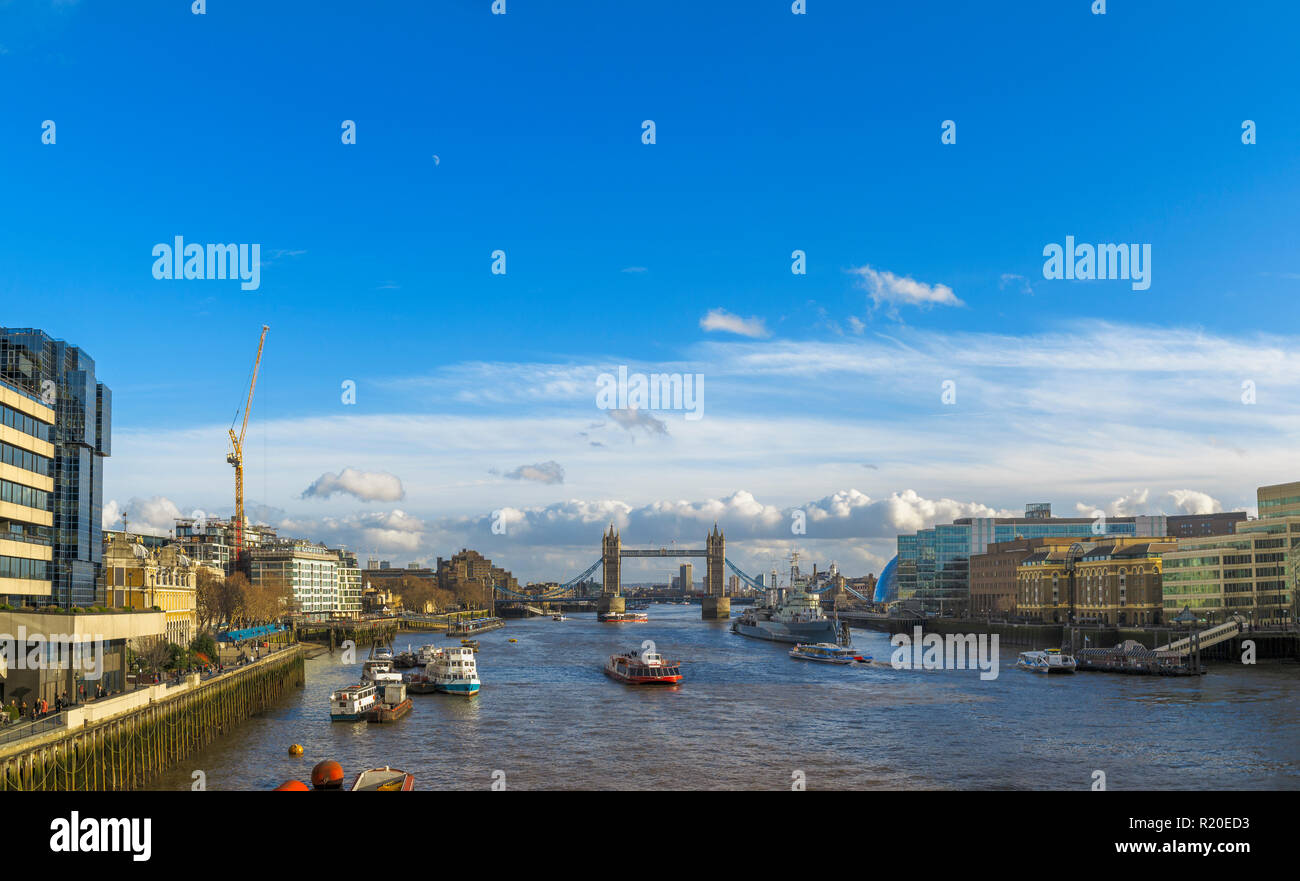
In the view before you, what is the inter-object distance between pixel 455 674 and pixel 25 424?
36.1 metres

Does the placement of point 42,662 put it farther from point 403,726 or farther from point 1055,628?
point 1055,628

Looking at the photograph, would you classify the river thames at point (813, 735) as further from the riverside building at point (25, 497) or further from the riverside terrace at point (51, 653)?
the riverside building at point (25, 497)

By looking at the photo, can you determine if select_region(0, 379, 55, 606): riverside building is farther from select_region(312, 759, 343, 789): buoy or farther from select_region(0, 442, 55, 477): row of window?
select_region(312, 759, 343, 789): buoy

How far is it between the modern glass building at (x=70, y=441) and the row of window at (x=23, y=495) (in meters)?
0.94

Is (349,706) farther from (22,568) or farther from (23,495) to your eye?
(23,495)

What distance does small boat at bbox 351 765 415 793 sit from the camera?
1508 inches

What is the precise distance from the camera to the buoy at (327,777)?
40.2 m

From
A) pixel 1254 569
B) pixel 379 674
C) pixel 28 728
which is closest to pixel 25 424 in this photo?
pixel 379 674

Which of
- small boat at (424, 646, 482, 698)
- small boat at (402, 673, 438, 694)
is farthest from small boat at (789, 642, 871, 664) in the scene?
small boat at (402, 673, 438, 694)

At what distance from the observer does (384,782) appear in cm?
3925

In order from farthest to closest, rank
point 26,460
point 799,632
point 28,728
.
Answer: point 799,632
point 26,460
point 28,728

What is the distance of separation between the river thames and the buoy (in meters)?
3.20
